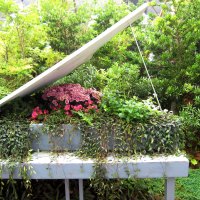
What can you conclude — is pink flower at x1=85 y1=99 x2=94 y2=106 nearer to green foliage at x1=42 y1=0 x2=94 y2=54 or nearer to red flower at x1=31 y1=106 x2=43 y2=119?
red flower at x1=31 y1=106 x2=43 y2=119

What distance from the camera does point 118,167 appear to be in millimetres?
3100

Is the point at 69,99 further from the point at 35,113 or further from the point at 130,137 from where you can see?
the point at 130,137

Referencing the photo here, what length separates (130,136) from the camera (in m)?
3.19

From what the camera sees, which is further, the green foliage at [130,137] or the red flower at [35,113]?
the red flower at [35,113]

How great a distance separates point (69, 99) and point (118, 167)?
987mm

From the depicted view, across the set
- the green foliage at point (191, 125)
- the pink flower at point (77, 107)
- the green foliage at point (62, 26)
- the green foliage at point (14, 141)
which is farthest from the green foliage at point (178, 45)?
the green foliage at point (14, 141)

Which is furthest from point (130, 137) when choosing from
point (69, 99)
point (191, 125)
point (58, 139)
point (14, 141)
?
point (191, 125)

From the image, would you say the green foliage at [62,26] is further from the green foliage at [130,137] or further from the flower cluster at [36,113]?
the green foliage at [130,137]

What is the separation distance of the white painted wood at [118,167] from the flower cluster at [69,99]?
1.97 ft

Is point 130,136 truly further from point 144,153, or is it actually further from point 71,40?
point 71,40

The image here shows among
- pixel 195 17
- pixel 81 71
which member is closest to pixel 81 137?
pixel 81 71

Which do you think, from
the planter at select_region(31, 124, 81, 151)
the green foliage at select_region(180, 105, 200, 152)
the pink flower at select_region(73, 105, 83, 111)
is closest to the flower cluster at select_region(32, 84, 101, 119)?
the pink flower at select_region(73, 105, 83, 111)

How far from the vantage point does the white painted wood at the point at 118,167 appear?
3062 mm

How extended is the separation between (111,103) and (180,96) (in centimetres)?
244
